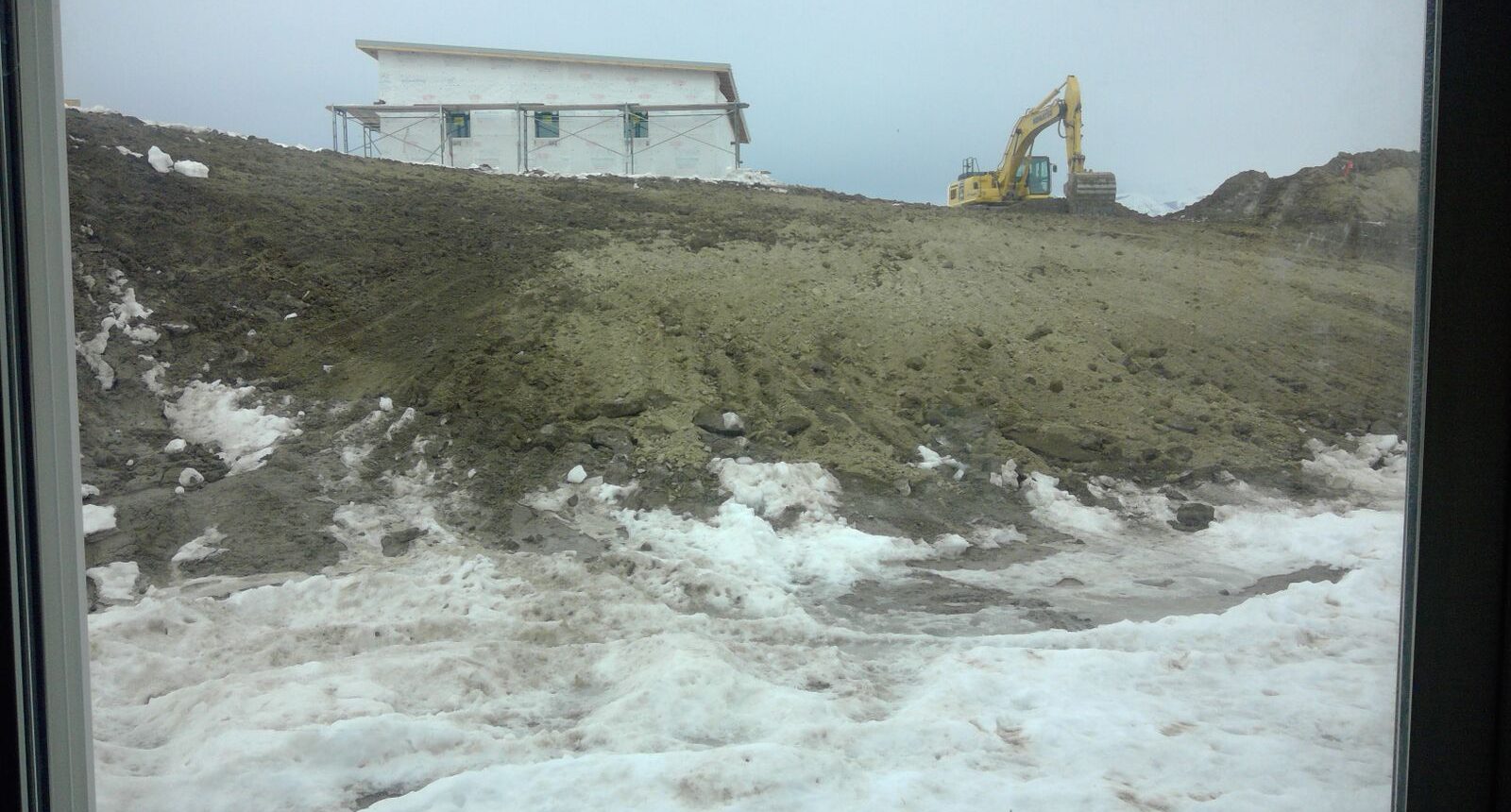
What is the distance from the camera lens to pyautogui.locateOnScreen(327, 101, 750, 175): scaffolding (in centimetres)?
277

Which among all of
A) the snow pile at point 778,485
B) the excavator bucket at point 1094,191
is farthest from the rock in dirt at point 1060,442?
the excavator bucket at point 1094,191

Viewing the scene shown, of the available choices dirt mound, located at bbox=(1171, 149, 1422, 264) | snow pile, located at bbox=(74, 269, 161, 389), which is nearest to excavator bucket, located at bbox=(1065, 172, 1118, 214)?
dirt mound, located at bbox=(1171, 149, 1422, 264)

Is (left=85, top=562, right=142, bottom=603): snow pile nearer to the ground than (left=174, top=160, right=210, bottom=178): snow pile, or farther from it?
nearer to the ground

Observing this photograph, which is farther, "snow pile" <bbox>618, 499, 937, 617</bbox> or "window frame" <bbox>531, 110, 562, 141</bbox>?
"window frame" <bbox>531, 110, 562, 141</bbox>

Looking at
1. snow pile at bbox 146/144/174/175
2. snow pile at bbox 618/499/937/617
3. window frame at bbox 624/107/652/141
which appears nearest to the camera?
snow pile at bbox 618/499/937/617

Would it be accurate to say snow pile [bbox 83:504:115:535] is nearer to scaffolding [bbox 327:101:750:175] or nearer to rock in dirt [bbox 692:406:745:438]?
scaffolding [bbox 327:101:750:175]

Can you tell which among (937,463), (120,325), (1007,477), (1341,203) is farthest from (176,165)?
(1341,203)

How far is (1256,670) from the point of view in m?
1.90

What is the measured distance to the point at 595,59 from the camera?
2738 mm

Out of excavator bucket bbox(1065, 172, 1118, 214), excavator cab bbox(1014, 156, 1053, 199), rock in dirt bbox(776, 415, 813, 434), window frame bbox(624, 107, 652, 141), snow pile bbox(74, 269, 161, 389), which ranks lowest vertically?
rock in dirt bbox(776, 415, 813, 434)

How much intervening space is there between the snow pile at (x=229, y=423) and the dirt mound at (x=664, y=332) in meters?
0.08

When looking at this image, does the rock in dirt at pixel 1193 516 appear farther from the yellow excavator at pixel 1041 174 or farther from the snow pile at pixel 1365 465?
the yellow excavator at pixel 1041 174

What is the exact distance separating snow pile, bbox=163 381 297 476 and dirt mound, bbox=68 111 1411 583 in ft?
0.28

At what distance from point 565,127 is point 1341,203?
227 centimetres
